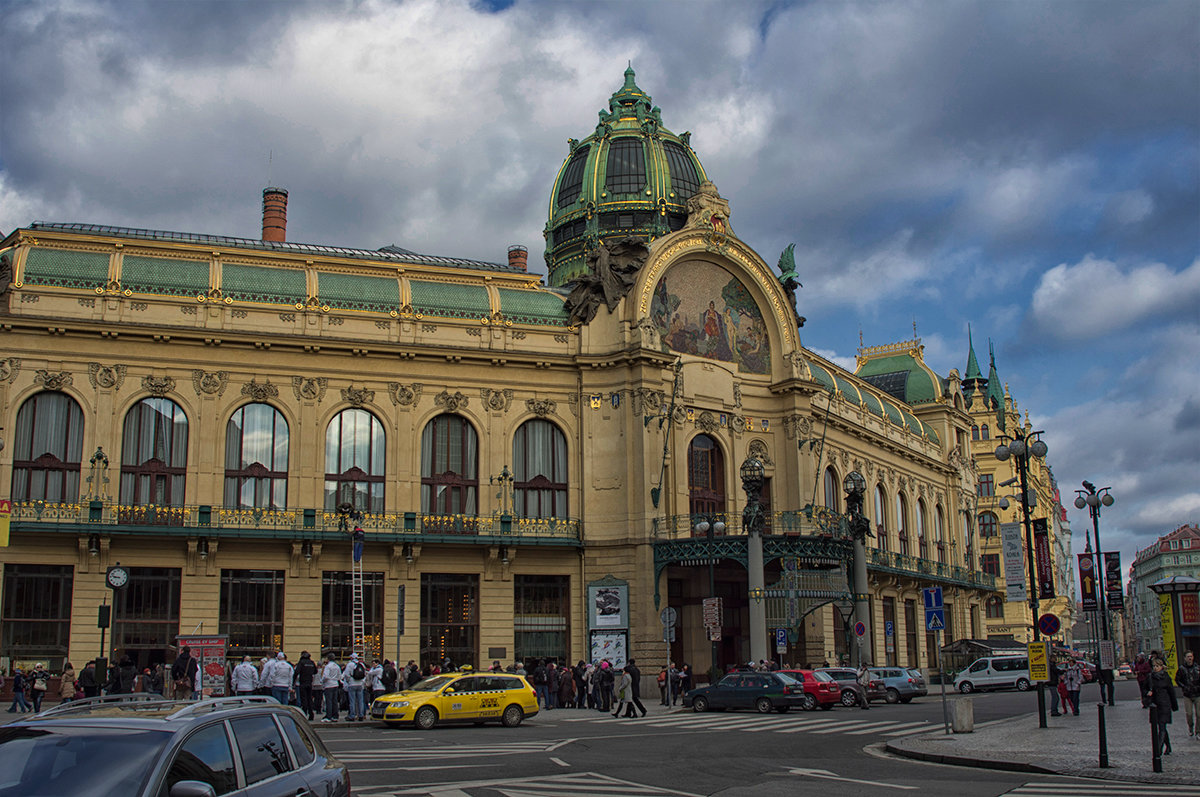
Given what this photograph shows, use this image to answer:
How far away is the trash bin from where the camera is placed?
25531mm

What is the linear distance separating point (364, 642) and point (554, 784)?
1020 inches

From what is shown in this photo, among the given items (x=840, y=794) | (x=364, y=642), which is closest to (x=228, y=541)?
(x=364, y=642)

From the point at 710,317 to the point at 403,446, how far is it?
14696 mm

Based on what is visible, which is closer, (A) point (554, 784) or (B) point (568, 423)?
(A) point (554, 784)

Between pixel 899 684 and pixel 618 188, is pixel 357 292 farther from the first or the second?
pixel 899 684

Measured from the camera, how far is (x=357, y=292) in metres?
45.5

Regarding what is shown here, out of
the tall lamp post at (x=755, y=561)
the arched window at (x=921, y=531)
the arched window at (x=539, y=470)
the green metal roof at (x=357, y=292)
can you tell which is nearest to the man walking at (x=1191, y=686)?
the tall lamp post at (x=755, y=561)

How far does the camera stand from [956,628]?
241 feet

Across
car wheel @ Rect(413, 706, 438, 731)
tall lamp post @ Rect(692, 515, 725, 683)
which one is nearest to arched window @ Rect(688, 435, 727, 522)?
tall lamp post @ Rect(692, 515, 725, 683)

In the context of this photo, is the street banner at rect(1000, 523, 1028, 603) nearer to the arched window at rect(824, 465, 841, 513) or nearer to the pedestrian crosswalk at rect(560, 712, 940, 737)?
the pedestrian crosswalk at rect(560, 712, 940, 737)

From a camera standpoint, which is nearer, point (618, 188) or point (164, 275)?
point (164, 275)

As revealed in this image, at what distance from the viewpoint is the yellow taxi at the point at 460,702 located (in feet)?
93.9

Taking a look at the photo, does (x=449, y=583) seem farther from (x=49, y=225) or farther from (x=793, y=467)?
(x=49, y=225)

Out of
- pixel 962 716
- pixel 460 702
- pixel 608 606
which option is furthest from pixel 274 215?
pixel 962 716
